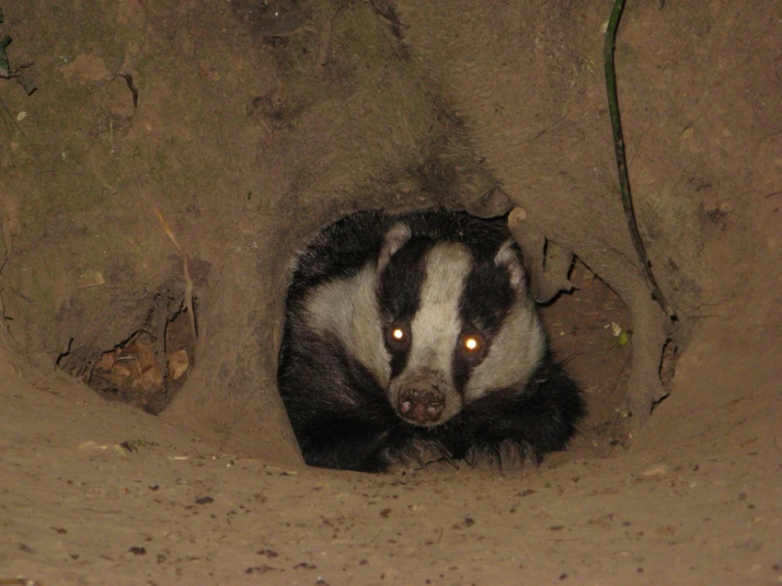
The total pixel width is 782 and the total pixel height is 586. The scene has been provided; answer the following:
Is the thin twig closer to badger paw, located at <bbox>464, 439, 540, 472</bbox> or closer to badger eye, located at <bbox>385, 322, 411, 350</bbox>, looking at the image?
badger paw, located at <bbox>464, 439, 540, 472</bbox>

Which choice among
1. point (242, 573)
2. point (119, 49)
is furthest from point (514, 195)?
point (242, 573)

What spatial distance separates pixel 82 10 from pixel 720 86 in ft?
8.90

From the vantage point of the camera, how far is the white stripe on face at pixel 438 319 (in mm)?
4137

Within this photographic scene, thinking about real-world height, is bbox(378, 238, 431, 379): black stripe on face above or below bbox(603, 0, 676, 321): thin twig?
below

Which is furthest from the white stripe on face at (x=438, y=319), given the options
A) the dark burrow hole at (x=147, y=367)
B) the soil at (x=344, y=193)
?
the dark burrow hole at (x=147, y=367)

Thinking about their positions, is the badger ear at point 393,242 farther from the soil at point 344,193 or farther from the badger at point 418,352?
the soil at point 344,193

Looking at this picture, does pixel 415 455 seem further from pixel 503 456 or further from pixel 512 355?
pixel 512 355

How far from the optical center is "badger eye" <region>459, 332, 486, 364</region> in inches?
166

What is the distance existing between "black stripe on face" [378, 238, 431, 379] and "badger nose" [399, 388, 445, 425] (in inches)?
10.0

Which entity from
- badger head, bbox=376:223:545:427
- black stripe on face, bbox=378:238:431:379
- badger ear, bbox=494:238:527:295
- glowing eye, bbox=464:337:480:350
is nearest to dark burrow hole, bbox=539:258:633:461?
badger head, bbox=376:223:545:427

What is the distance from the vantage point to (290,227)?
4.24 meters

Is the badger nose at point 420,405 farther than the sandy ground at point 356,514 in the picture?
Yes

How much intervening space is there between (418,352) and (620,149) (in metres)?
1.32

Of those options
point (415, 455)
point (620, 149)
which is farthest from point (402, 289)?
point (620, 149)
